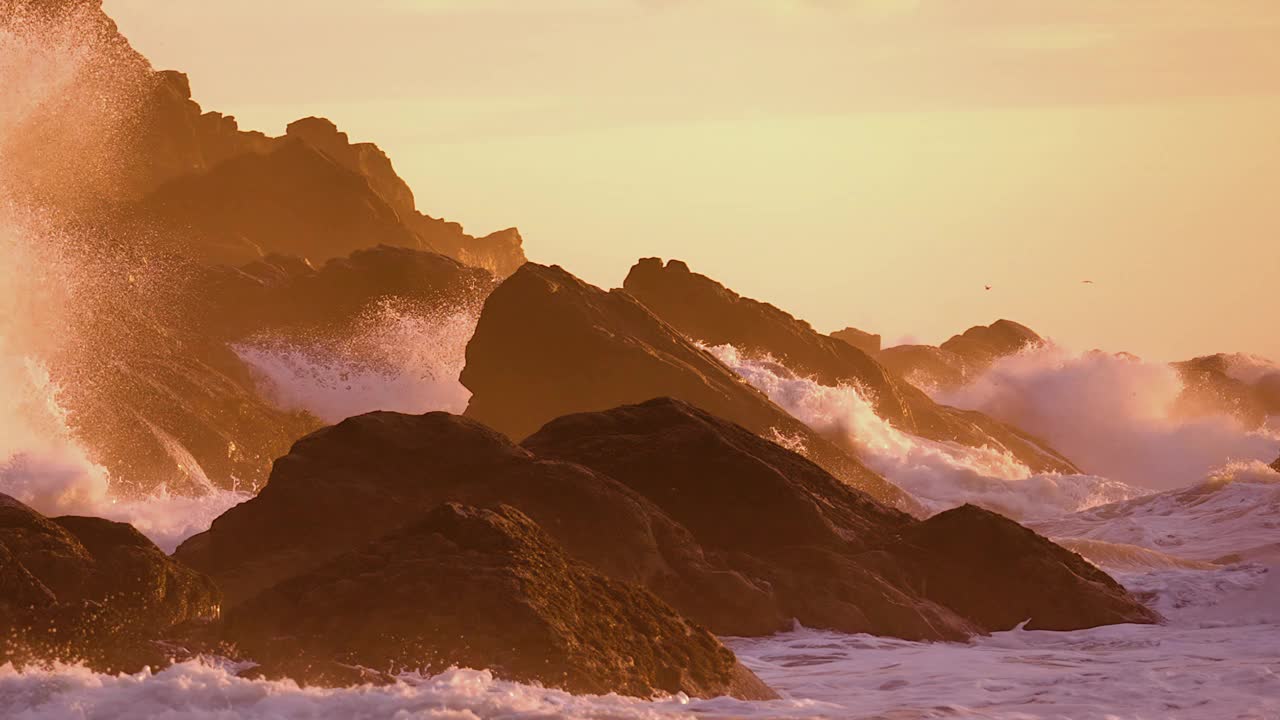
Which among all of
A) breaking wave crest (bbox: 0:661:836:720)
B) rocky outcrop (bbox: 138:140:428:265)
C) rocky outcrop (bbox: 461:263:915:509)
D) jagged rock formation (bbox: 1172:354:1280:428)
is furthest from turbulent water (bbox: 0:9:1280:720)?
rocky outcrop (bbox: 461:263:915:509)

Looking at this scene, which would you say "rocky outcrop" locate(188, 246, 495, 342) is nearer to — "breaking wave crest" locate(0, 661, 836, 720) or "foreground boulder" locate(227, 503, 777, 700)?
"foreground boulder" locate(227, 503, 777, 700)

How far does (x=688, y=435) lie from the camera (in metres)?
22.2

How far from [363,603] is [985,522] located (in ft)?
32.7

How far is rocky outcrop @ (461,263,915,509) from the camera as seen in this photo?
37281 mm

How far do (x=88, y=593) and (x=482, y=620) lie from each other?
120 inches

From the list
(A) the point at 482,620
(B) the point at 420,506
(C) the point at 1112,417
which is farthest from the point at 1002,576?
(C) the point at 1112,417

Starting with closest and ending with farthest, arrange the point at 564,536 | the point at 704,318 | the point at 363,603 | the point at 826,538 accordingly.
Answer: the point at 363,603 → the point at 564,536 → the point at 826,538 → the point at 704,318

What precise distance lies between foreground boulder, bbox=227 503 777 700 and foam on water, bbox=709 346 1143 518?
110 ft

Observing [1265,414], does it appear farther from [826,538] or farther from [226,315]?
[826,538]

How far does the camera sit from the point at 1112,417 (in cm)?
7969

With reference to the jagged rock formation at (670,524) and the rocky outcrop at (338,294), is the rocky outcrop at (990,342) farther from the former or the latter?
the jagged rock formation at (670,524)

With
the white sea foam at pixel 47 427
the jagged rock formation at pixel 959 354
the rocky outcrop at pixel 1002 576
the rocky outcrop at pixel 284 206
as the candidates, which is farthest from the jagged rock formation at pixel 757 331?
the rocky outcrop at pixel 284 206

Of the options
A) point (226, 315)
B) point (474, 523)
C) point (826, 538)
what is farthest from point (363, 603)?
point (226, 315)

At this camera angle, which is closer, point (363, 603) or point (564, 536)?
point (363, 603)
